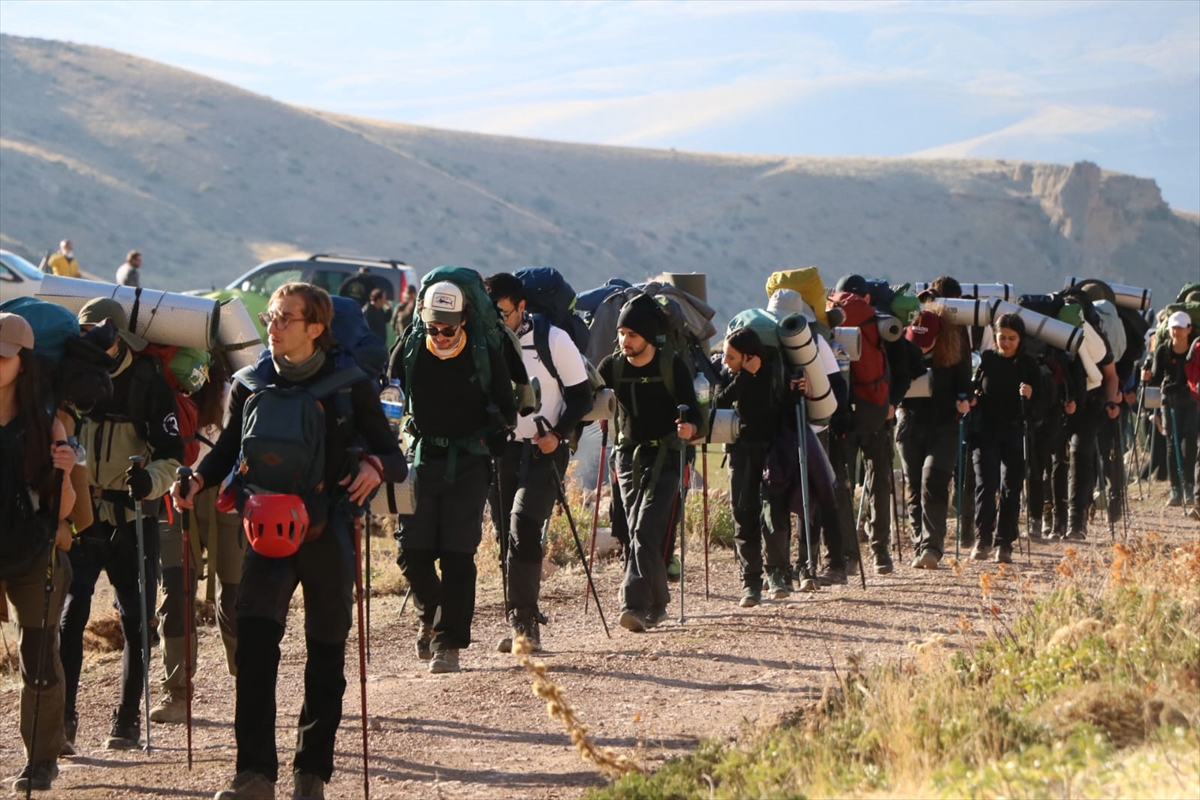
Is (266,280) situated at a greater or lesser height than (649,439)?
greater

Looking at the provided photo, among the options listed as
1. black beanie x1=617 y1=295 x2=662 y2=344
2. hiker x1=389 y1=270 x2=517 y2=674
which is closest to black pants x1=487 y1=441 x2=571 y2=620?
hiker x1=389 y1=270 x2=517 y2=674

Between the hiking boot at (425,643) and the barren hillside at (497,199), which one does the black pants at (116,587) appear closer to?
the hiking boot at (425,643)

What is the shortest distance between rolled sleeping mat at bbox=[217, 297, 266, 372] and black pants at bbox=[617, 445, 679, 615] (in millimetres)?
2798

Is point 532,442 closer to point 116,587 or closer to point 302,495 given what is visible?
point 116,587

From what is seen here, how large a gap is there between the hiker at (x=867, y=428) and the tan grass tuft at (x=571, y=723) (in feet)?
18.5

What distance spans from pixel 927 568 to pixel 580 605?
9.35 feet

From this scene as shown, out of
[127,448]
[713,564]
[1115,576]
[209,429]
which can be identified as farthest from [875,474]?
[127,448]

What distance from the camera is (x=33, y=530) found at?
21.0 feet

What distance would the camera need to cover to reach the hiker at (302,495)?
20.5 ft

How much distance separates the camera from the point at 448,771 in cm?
719

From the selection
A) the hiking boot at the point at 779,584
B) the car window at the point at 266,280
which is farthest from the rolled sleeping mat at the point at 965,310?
the car window at the point at 266,280

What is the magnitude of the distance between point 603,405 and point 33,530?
160 inches

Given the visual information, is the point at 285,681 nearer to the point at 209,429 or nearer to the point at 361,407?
the point at 209,429

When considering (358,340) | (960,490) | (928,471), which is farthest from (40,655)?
(960,490)
